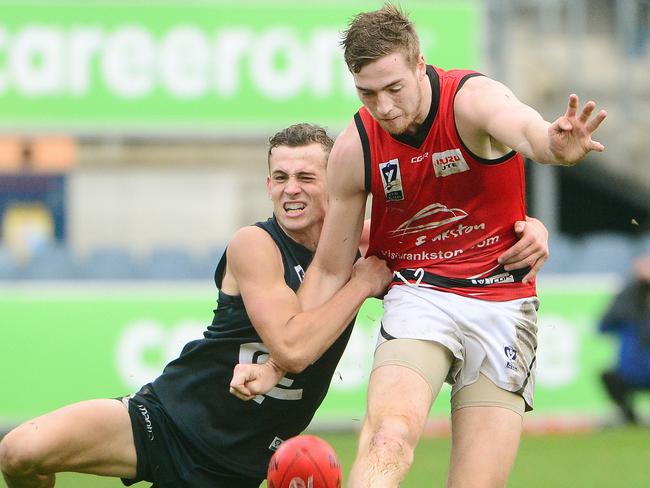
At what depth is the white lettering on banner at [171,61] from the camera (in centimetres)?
1220

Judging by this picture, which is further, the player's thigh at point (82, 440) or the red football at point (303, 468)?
the player's thigh at point (82, 440)

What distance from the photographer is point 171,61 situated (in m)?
12.3

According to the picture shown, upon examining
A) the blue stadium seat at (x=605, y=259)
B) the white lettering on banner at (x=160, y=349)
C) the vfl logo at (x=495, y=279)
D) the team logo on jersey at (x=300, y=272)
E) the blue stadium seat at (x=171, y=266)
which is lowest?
the white lettering on banner at (x=160, y=349)

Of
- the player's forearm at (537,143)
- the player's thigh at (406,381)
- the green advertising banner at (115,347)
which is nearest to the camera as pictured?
the player's forearm at (537,143)

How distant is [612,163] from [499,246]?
1208 centimetres

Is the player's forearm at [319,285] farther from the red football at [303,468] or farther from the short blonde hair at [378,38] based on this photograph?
the short blonde hair at [378,38]

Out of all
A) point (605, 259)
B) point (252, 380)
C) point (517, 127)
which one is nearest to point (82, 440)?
point (252, 380)

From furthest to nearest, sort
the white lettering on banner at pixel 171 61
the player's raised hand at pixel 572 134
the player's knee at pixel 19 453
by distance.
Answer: the white lettering on banner at pixel 171 61, the player's knee at pixel 19 453, the player's raised hand at pixel 572 134

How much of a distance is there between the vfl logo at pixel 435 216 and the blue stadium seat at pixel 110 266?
23.3ft

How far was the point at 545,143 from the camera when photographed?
15.1 ft

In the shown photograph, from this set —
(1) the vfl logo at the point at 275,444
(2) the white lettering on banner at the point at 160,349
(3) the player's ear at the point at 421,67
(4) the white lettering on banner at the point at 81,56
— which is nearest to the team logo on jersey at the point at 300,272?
(1) the vfl logo at the point at 275,444

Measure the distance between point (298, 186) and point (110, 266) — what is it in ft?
22.6

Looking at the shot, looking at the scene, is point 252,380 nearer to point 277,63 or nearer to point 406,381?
point 406,381

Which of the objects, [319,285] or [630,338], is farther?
[630,338]
